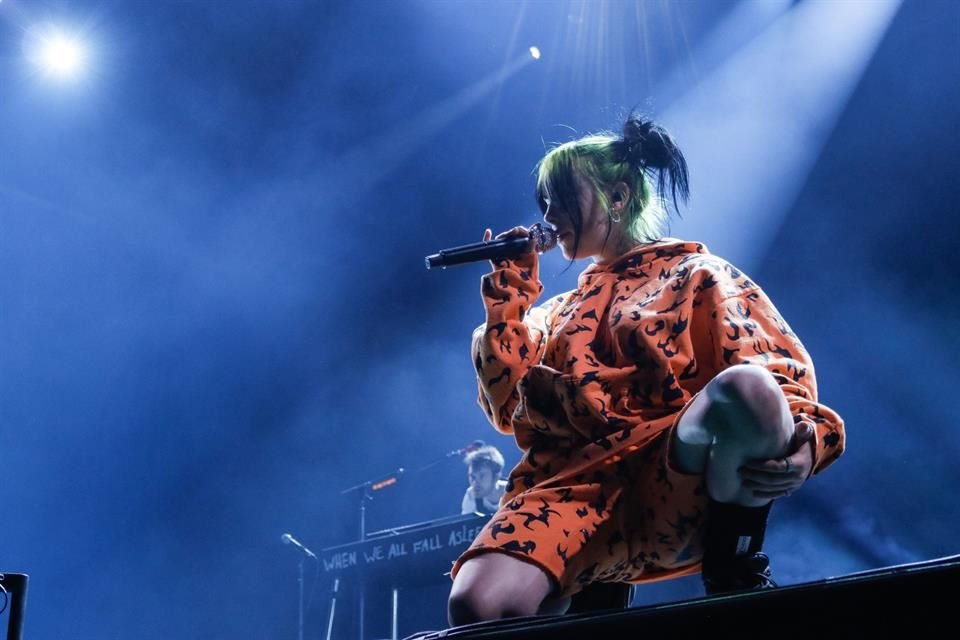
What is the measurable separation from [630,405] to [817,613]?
598mm

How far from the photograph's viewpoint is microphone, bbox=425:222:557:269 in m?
1.30

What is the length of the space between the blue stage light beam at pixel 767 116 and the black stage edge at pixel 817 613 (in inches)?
137

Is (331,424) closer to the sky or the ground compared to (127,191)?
closer to the ground

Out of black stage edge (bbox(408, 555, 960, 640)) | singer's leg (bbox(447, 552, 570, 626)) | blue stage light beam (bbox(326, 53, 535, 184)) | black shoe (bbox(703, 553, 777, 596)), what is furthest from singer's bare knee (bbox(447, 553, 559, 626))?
blue stage light beam (bbox(326, 53, 535, 184))

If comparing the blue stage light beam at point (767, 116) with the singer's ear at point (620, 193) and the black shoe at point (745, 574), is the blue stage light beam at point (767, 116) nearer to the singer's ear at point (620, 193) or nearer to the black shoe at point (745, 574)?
the singer's ear at point (620, 193)

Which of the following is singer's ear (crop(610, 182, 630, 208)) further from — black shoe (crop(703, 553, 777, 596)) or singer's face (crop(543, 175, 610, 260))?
black shoe (crop(703, 553, 777, 596))

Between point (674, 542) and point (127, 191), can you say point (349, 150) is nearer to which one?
point (127, 191)

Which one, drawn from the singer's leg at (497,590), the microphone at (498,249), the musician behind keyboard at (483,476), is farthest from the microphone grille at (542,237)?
the musician behind keyboard at (483,476)

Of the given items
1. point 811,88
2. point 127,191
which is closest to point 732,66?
point 811,88

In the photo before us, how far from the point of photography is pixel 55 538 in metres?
4.31

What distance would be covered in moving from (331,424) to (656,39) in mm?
2961

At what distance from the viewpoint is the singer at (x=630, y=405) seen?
946mm

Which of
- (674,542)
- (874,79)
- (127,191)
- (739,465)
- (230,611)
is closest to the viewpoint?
(739,465)

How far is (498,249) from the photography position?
51.4 inches
